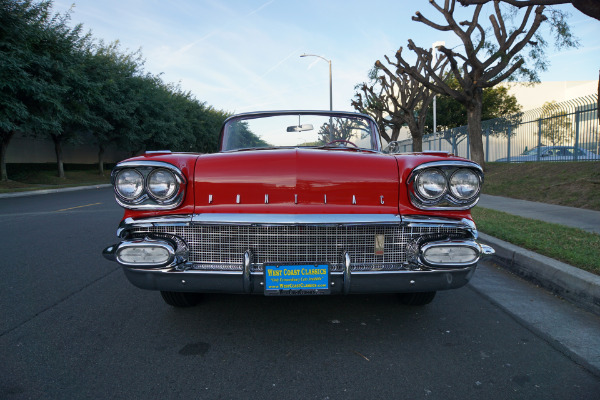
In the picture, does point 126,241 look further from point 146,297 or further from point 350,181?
point 350,181

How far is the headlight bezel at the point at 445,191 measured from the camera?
7.98ft

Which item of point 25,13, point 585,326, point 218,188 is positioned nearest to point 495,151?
point 585,326

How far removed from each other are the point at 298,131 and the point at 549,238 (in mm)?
3169

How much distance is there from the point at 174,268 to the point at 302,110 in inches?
87.5

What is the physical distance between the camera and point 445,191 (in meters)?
2.44

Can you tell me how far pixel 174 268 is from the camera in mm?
2328

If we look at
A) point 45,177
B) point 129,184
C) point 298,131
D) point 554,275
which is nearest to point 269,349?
point 129,184

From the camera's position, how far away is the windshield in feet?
12.3

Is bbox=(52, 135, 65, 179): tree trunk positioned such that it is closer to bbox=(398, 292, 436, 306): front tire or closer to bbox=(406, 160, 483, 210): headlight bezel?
bbox=(398, 292, 436, 306): front tire

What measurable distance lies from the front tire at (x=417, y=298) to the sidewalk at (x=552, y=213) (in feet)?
12.0

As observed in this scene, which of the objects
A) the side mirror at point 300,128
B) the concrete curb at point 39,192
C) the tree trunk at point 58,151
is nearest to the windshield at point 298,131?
the side mirror at point 300,128

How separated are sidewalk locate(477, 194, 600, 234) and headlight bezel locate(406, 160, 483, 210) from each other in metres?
3.95

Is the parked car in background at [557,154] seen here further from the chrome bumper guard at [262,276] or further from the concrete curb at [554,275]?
the chrome bumper guard at [262,276]

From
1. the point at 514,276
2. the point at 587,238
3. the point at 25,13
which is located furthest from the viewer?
the point at 25,13
